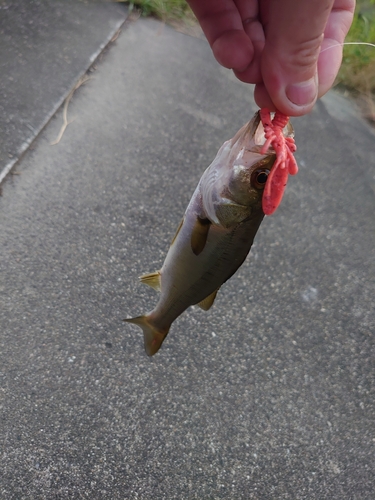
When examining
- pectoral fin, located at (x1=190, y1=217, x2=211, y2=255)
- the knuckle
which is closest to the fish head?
pectoral fin, located at (x1=190, y1=217, x2=211, y2=255)

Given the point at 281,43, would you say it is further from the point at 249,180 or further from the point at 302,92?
the point at 249,180

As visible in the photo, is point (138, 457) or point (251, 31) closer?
point (251, 31)

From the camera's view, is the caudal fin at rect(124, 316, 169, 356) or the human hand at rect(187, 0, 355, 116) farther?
the caudal fin at rect(124, 316, 169, 356)

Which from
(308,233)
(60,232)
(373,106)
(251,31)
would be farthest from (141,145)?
(373,106)

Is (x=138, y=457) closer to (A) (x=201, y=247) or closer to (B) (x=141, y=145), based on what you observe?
(A) (x=201, y=247)

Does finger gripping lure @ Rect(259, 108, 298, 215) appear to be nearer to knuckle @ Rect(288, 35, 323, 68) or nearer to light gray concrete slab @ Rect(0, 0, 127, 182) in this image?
knuckle @ Rect(288, 35, 323, 68)
